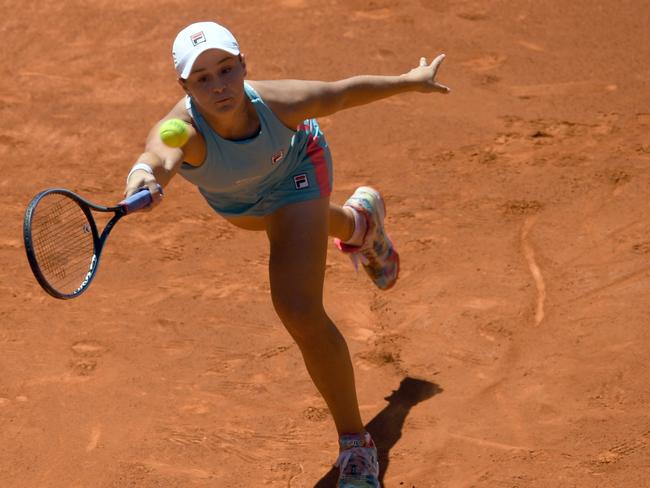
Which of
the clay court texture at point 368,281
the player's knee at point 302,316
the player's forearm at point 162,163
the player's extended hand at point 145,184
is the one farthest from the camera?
the clay court texture at point 368,281

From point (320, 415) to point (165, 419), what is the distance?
0.67m

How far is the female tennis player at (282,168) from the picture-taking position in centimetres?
391

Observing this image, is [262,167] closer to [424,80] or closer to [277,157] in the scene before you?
[277,157]

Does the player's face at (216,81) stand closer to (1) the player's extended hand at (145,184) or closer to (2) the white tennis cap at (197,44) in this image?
(2) the white tennis cap at (197,44)

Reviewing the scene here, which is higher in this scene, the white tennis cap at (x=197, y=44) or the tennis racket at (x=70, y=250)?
the white tennis cap at (x=197, y=44)

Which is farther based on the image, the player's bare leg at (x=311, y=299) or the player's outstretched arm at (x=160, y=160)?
the player's bare leg at (x=311, y=299)

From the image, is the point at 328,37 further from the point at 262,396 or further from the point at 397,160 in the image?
the point at 262,396

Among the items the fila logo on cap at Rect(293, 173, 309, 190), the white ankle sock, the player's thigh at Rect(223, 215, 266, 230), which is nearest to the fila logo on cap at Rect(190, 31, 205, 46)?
the fila logo on cap at Rect(293, 173, 309, 190)

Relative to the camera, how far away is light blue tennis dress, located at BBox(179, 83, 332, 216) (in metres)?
4.09

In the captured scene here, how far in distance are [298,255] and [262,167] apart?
357 mm

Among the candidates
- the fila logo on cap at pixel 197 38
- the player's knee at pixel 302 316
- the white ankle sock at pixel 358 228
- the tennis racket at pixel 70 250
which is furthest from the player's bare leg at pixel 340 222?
the fila logo on cap at pixel 197 38

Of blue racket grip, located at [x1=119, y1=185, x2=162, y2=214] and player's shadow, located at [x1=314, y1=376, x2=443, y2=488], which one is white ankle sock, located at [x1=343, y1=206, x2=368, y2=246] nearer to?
player's shadow, located at [x1=314, y1=376, x2=443, y2=488]

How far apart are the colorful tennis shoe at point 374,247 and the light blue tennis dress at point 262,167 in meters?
0.77

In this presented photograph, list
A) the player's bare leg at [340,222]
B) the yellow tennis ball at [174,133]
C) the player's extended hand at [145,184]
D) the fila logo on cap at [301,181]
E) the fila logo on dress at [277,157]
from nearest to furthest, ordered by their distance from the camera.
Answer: the player's extended hand at [145,184]
the yellow tennis ball at [174,133]
the fila logo on dress at [277,157]
the fila logo on cap at [301,181]
the player's bare leg at [340,222]
